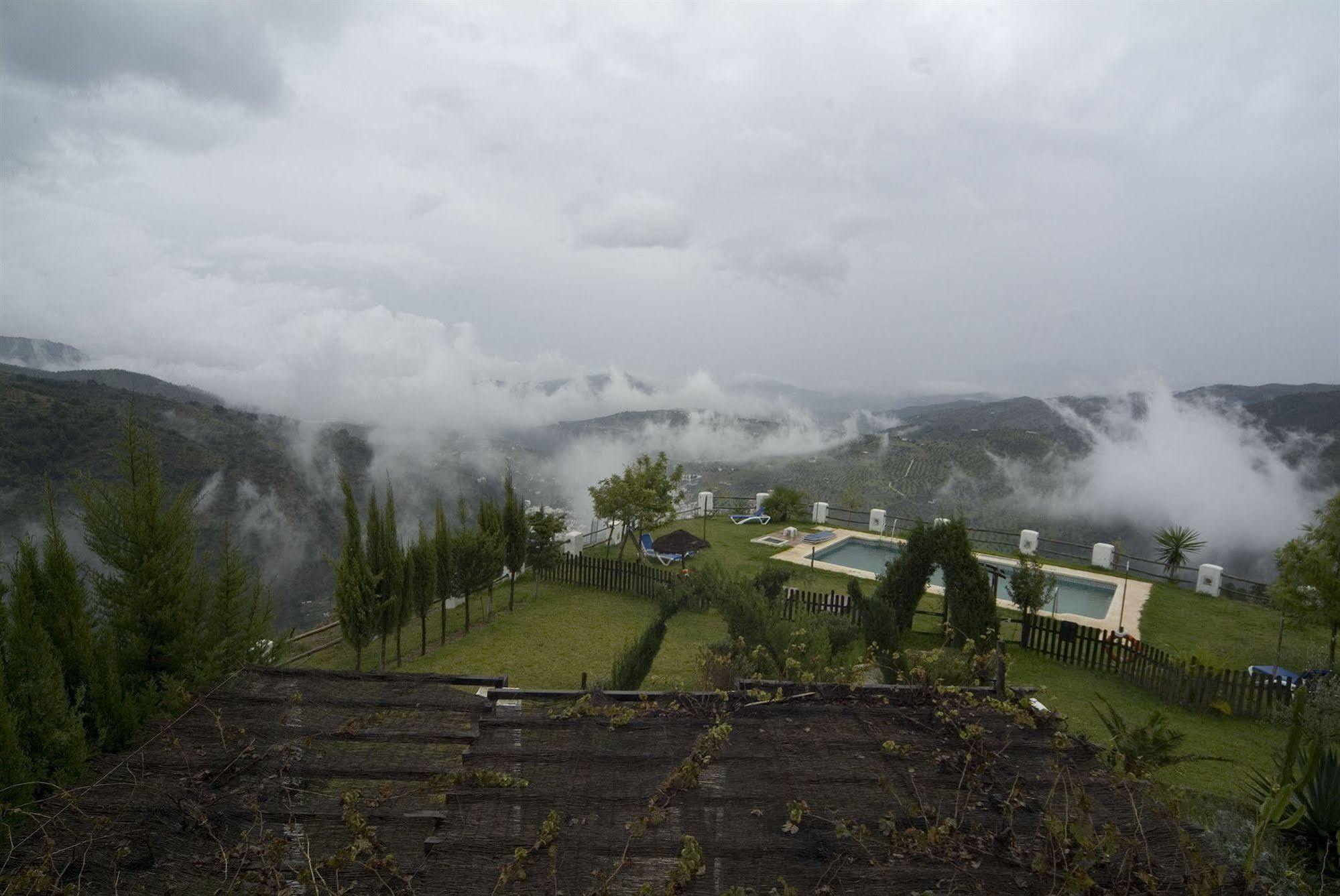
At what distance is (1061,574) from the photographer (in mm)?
16344

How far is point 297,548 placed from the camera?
3036 cm

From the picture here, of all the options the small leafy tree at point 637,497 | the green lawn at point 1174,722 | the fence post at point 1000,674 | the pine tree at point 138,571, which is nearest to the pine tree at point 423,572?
the pine tree at point 138,571

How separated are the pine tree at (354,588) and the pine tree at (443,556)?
1.84 metres

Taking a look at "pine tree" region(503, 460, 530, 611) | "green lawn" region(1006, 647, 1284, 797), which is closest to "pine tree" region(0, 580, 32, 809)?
"green lawn" region(1006, 647, 1284, 797)

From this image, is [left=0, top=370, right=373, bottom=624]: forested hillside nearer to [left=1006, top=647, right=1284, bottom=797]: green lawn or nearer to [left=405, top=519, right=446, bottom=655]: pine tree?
[left=405, top=519, right=446, bottom=655]: pine tree

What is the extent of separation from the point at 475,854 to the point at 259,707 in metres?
2.28

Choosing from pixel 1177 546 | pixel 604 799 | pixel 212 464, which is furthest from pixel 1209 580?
pixel 212 464

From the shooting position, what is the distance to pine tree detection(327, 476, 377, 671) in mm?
8406

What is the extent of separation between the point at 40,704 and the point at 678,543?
12.7 m

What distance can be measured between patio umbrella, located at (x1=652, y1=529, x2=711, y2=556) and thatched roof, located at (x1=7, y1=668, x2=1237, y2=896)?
11.5m

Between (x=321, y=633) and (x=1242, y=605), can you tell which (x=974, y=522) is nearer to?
(x=1242, y=605)

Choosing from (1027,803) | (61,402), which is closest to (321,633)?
(1027,803)

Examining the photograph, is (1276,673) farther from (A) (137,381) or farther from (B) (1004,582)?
(A) (137,381)

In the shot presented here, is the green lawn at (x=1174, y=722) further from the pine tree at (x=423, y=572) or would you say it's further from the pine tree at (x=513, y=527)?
the pine tree at (x=513, y=527)
